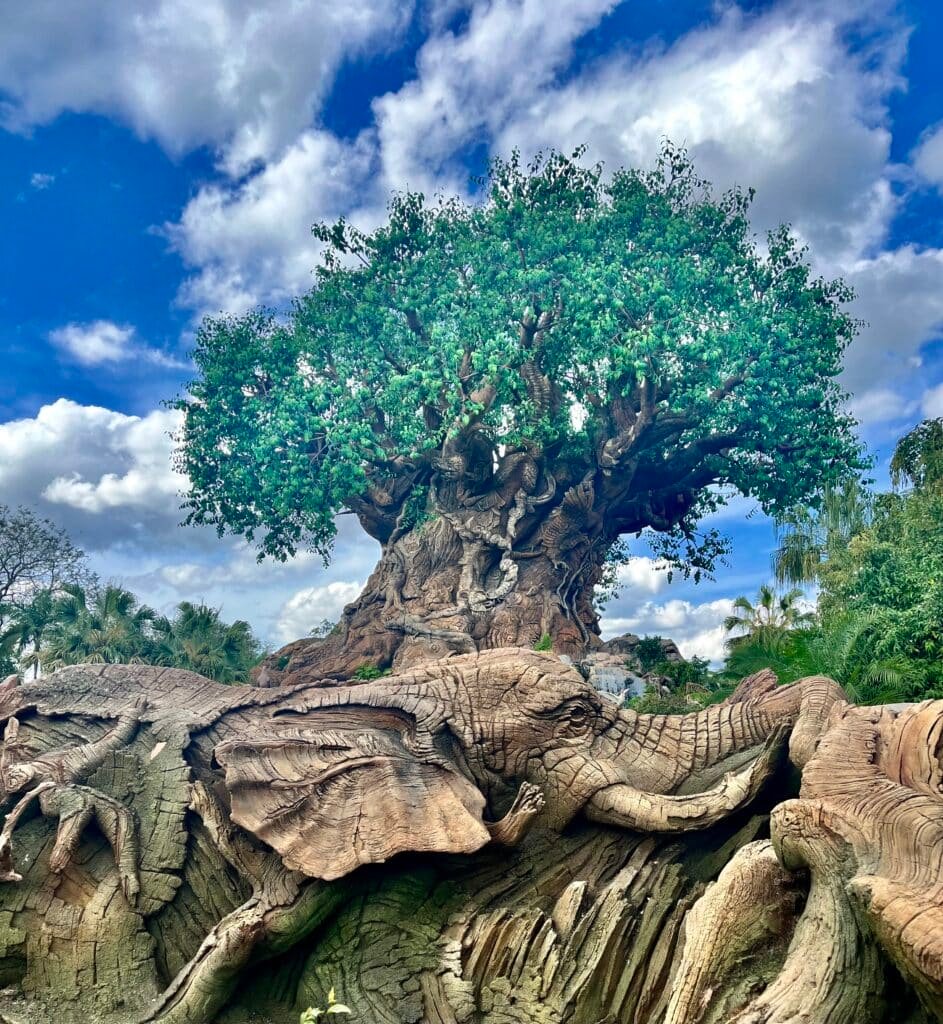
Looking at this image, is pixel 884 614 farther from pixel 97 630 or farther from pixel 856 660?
pixel 97 630

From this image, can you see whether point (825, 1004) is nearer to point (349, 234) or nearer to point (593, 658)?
point (593, 658)

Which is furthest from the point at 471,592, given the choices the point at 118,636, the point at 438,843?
the point at 438,843

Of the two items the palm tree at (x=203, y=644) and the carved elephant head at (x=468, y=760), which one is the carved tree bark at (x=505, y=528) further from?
the carved elephant head at (x=468, y=760)

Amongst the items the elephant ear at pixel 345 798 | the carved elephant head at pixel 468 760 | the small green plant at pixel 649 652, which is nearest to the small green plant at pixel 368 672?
the small green plant at pixel 649 652

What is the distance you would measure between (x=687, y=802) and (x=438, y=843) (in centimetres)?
171

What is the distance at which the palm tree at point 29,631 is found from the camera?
19953mm

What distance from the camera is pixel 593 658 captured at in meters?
18.3

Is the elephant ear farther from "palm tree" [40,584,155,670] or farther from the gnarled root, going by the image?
"palm tree" [40,584,155,670]

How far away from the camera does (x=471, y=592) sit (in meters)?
19.1

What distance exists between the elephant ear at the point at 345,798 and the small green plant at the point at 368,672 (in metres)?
10.7

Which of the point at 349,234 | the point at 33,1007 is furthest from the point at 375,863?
the point at 349,234

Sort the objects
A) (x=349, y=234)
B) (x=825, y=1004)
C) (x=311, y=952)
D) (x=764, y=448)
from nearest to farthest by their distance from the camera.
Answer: (x=825, y=1004)
(x=311, y=952)
(x=764, y=448)
(x=349, y=234)

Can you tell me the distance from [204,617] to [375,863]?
16.4 metres

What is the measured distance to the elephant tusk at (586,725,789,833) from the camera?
227 inches
